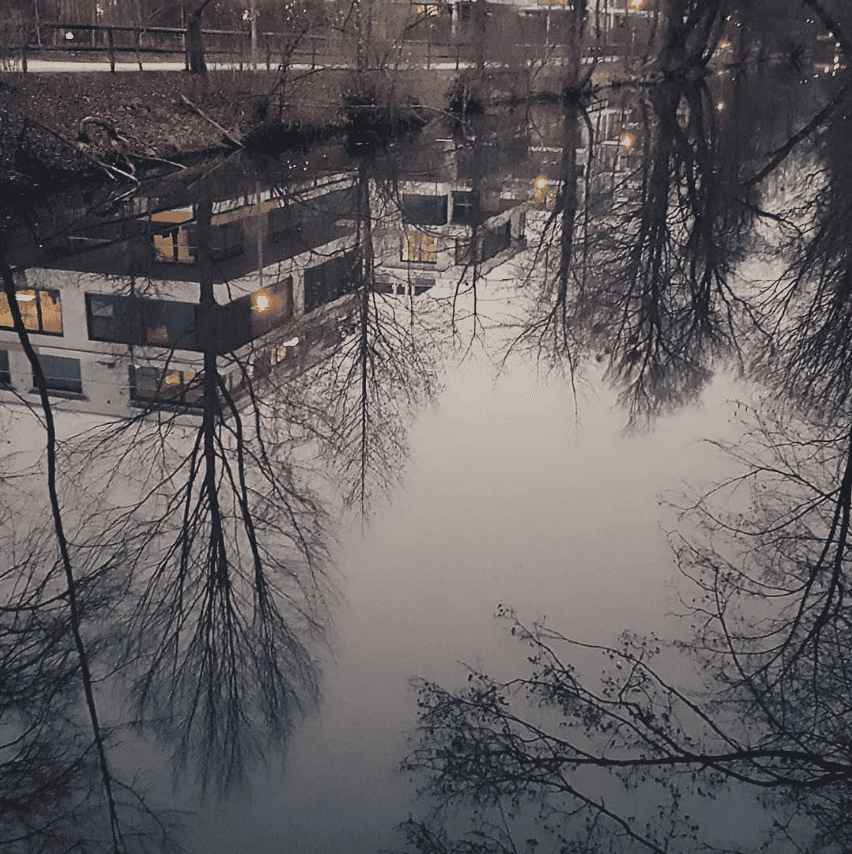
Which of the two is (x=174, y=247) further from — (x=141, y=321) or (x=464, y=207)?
(x=464, y=207)

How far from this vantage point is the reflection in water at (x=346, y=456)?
4242mm

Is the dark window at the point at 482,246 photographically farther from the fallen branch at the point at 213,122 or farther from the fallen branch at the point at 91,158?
the fallen branch at the point at 213,122

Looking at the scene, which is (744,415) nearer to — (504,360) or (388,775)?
(504,360)

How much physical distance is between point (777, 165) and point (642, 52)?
124 feet

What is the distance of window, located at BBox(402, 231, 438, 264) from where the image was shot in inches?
510

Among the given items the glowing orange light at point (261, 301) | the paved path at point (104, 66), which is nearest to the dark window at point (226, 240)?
the glowing orange light at point (261, 301)

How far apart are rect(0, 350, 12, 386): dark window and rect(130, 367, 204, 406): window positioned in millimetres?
968

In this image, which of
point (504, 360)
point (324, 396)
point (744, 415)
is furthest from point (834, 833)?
point (504, 360)

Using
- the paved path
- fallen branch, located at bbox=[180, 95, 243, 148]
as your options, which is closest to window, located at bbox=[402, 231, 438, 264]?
fallen branch, located at bbox=[180, 95, 243, 148]

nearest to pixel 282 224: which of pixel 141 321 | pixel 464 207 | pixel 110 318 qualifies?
pixel 464 207

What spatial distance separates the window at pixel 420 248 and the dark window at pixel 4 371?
17.6 feet

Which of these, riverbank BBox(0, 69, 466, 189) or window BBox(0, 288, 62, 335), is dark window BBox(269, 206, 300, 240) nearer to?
riverbank BBox(0, 69, 466, 189)

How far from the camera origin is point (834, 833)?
12.6ft

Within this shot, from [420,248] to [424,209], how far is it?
121 inches
